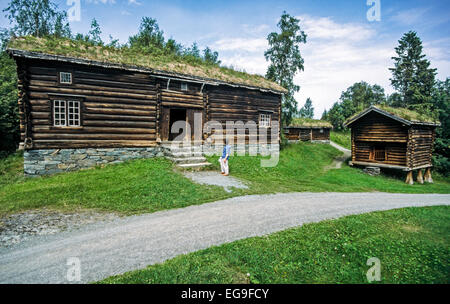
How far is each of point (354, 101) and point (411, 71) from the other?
32.4 m

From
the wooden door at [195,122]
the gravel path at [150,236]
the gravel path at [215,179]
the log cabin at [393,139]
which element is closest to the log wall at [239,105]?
the wooden door at [195,122]

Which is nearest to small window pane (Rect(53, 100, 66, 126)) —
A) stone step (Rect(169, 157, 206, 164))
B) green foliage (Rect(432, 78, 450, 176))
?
stone step (Rect(169, 157, 206, 164))

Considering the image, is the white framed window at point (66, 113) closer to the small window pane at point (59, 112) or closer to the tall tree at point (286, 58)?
the small window pane at point (59, 112)

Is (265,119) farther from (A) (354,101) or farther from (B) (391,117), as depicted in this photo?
(A) (354,101)

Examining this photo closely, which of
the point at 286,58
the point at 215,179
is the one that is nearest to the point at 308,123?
the point at 286,58

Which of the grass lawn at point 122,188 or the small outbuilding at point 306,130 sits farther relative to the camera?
the small outbuilding at point 306,130

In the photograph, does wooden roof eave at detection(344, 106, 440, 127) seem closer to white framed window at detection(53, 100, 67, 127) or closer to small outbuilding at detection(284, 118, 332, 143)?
small outbuilding at detection(284, 118, 332, 143)

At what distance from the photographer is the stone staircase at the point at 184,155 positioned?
1339cm

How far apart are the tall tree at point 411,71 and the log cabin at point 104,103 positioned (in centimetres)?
3763

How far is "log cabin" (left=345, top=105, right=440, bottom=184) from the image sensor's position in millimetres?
19125

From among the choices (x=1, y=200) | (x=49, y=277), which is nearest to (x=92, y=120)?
(x=1, y=200)

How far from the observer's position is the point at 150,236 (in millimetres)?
5812

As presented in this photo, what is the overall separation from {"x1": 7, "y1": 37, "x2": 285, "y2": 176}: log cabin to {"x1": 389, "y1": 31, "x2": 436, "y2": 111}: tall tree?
37628 mm

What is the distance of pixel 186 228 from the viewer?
6.32 metres
